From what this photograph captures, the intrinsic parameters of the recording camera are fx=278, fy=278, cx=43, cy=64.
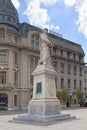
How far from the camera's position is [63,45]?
236 ft

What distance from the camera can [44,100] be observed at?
74.7 feet

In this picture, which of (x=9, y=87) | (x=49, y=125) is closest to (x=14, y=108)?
(x=9, y=87)

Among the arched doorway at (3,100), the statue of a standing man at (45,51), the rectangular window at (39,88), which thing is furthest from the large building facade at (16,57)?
the rectangular window at (39,88)

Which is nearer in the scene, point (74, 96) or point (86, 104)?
point (86, 104)

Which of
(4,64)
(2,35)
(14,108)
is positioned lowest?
(14,108)

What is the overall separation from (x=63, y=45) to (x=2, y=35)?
21876mm

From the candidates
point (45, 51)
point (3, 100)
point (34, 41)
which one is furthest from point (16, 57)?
point (45, 51)

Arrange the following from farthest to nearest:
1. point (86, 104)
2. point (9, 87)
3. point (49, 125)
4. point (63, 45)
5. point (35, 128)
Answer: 1. point (63, 45)
2. point (86, 104)
3. point (9, 87)
4. point (49, 125)
5. point (35, 128)

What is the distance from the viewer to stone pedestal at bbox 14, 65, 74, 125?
2262 centimetres

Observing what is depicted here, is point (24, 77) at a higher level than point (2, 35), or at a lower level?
lower

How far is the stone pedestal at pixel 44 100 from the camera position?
22.6m

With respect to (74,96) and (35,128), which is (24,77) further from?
(35,128)

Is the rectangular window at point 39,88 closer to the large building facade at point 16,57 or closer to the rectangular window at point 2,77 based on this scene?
the large building facade at point 16,57

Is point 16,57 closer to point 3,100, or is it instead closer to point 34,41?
point 34,41
